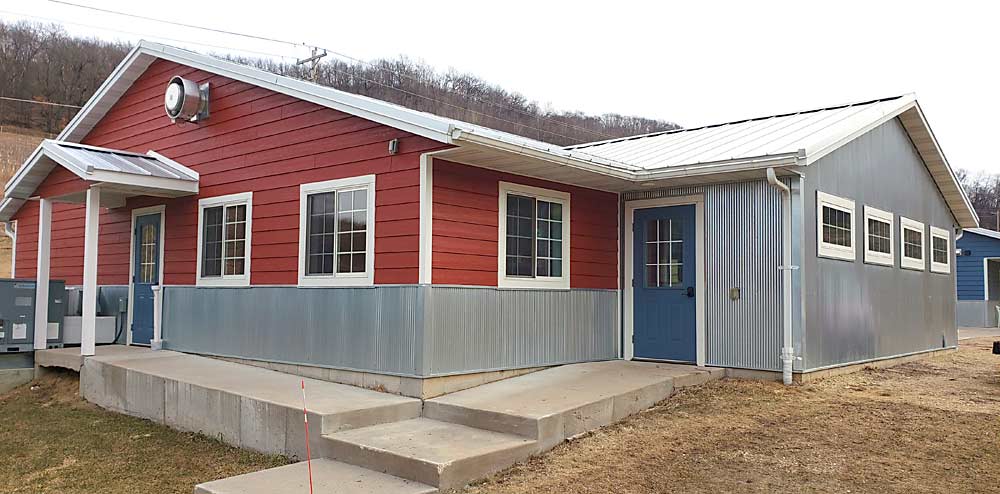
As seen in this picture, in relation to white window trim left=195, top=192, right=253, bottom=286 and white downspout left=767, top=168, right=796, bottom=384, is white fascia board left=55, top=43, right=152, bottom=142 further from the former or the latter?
white downspout left=767, top=168, right=796, bottom=384

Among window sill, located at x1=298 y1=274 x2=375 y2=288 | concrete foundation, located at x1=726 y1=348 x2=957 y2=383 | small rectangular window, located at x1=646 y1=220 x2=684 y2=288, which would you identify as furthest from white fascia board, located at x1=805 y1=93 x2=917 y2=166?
window sill, located at x1=298 y1=274 x2=375 y2=288

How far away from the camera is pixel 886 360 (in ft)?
35.0

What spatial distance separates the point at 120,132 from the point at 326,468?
8.62 meters

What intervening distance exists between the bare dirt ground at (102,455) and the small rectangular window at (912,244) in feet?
30.9

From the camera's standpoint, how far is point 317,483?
5.44 metres

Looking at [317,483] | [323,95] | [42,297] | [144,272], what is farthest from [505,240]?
[42,297]

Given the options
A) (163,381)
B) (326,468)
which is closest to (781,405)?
(326,468)

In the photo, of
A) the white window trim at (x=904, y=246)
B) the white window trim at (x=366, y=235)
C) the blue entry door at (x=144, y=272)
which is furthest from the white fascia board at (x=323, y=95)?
the white window trim at (x=904, y=246)

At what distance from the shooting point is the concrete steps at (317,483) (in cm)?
526

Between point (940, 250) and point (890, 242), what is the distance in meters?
2.76

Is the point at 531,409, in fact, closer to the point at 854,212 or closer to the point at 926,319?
the point at 854,212

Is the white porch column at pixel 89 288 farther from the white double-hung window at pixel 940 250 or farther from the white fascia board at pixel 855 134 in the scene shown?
the white double-hung window at pixel 940 250

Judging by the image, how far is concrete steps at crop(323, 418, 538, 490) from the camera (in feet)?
17.9

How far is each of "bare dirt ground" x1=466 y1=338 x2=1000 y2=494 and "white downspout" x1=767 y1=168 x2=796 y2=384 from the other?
29 cm
